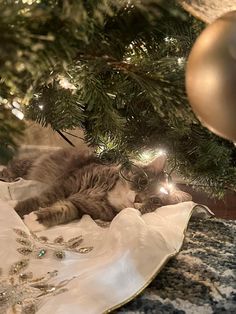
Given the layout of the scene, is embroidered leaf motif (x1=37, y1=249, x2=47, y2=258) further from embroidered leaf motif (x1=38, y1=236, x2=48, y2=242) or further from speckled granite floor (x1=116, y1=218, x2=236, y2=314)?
speckled granite floor (x1=116, y1=218, x2=236, y2=314)

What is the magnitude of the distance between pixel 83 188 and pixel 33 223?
0.82 feet

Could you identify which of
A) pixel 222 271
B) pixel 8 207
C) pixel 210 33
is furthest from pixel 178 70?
pixel 8 207

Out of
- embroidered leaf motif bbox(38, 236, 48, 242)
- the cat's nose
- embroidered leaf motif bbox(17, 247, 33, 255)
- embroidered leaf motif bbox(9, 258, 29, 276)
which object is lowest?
the cat's nose

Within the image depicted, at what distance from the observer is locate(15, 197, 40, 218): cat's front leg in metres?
1.14

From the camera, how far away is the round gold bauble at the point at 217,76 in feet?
1.00

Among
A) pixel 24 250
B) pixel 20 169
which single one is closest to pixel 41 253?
pixel 24 250

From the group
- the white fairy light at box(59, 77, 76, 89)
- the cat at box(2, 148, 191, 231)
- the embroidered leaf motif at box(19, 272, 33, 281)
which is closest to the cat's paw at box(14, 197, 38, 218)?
the cat at box(2, 148, 191, 231)

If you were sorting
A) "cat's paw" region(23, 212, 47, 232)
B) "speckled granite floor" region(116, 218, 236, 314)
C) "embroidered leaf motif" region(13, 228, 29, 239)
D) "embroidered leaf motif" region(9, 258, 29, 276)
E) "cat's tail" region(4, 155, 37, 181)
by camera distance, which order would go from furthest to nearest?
"cat's tail" region(4, 155, 37, 181) < "cat's paw" region(23, 212, 47, 232) < "embroidered leaf motif" region(13, 228, 29, 239) < "embroidered leaf motif" region(9, 258, 29, 276) < "speckled granite floor" region(116, 218, 236, 314)

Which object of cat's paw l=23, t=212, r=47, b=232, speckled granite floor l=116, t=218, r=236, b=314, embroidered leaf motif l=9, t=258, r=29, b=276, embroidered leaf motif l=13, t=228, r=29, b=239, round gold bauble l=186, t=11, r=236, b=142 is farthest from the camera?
cat's paw l=23, t=212, r=47, b=232

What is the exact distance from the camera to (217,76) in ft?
1.01

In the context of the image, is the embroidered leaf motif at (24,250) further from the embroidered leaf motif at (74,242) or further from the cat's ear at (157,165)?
the cat's ear at (157,165)

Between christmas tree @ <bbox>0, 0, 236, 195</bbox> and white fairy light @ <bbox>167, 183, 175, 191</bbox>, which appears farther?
white fairy light @ <bbox>167, 183, 175, 191</bbox>

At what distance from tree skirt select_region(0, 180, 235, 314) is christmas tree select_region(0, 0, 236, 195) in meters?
0.12

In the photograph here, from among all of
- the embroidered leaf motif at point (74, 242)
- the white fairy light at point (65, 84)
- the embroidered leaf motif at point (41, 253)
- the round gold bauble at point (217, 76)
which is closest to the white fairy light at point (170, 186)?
the embroidered leaf motif at point (74, 242)
